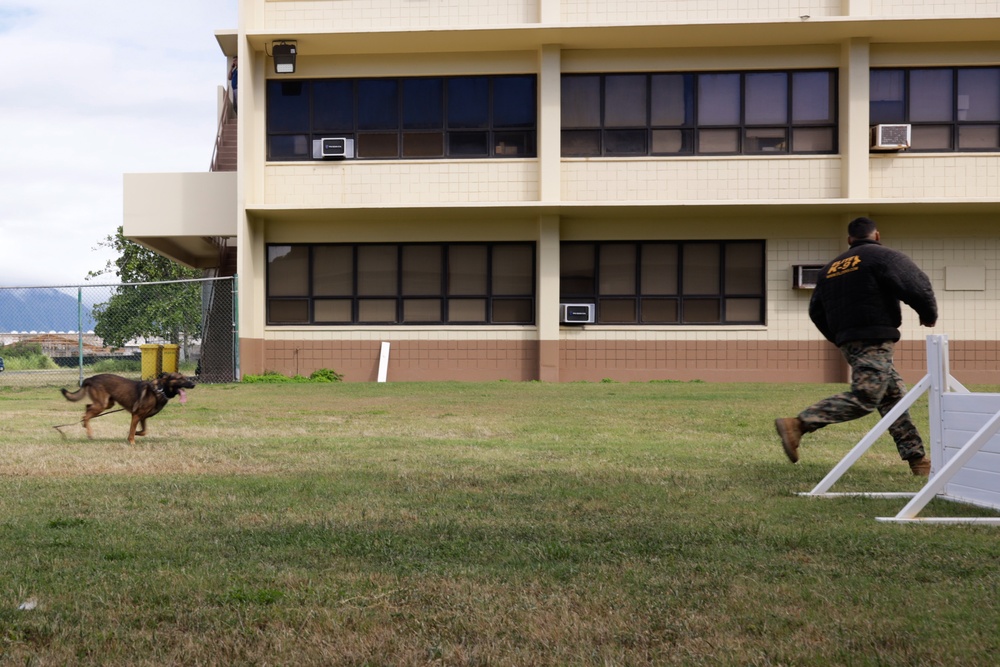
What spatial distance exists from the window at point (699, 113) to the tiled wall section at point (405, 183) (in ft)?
4.82

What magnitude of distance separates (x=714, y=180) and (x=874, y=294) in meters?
16.1

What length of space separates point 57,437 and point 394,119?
14712 millimetres

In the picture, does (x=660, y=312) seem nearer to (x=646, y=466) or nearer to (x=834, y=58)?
(x=834, y=58)

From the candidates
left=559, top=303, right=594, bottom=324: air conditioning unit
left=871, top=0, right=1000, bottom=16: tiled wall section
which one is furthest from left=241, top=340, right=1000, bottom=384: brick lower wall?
left=871, top=0, right=1000, bottom=16: tiled wall section

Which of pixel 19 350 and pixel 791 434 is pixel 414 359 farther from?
pixel 791 434

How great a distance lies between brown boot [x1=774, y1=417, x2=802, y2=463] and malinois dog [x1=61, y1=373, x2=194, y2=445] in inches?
230

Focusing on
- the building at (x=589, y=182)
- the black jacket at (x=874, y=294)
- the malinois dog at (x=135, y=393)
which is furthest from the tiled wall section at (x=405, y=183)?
the black jacket at (x=874, y=294)

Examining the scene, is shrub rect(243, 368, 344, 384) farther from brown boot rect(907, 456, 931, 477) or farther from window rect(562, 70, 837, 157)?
brown boot rect(907, 456, 931, 477)

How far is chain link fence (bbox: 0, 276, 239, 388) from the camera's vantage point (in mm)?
25281

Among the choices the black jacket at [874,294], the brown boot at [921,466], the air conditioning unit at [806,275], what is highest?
the air conditioning unit at [806,275]

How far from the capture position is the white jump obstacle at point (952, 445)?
6.70m

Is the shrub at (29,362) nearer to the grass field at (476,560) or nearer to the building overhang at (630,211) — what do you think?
the building overhang at (630,211)

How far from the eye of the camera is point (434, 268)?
26.1 meters

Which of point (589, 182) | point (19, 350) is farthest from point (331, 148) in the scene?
point (19, 350)
